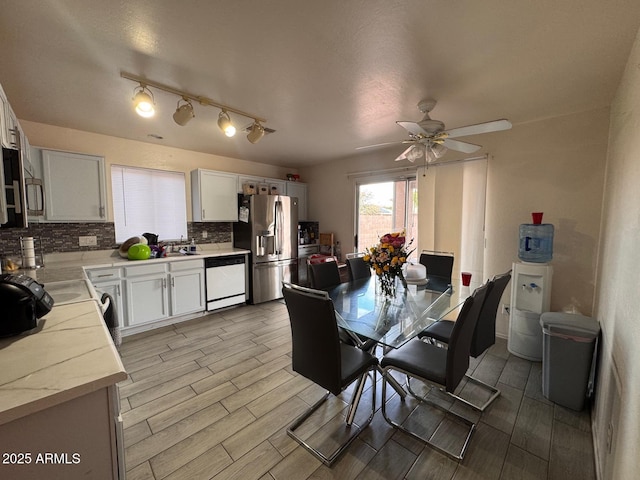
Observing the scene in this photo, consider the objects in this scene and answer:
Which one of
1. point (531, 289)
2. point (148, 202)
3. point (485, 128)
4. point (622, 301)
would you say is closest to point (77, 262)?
point (148, 202)

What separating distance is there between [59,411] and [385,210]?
4003 mm

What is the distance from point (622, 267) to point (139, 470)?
9.77 ft

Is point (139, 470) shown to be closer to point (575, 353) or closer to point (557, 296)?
point (575, 353)

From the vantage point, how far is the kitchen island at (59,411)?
756mm

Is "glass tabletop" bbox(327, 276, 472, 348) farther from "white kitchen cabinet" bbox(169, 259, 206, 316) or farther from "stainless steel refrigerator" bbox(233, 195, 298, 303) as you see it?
"white kitchen cabinet" bbox(169, 259, 206, 316)

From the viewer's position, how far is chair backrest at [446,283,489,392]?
1505mm

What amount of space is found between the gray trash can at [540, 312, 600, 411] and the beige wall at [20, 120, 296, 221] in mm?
4458

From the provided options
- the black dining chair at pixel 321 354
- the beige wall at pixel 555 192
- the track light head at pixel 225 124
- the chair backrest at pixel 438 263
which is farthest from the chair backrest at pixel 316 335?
the beige wall at pixel 555 192

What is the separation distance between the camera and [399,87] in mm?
2092

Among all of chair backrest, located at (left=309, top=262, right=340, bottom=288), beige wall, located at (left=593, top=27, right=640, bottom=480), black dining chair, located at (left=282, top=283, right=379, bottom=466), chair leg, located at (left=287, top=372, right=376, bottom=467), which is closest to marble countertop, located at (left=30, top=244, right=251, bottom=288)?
chair backrest, located at (left=309, top=262, right=340, bottom=288)

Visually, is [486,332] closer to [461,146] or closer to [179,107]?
[461,146]

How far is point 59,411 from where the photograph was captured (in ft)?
2.67

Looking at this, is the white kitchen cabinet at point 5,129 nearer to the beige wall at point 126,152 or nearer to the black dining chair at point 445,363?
the beige wall at point 126,152

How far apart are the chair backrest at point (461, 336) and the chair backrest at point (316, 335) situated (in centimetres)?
64
